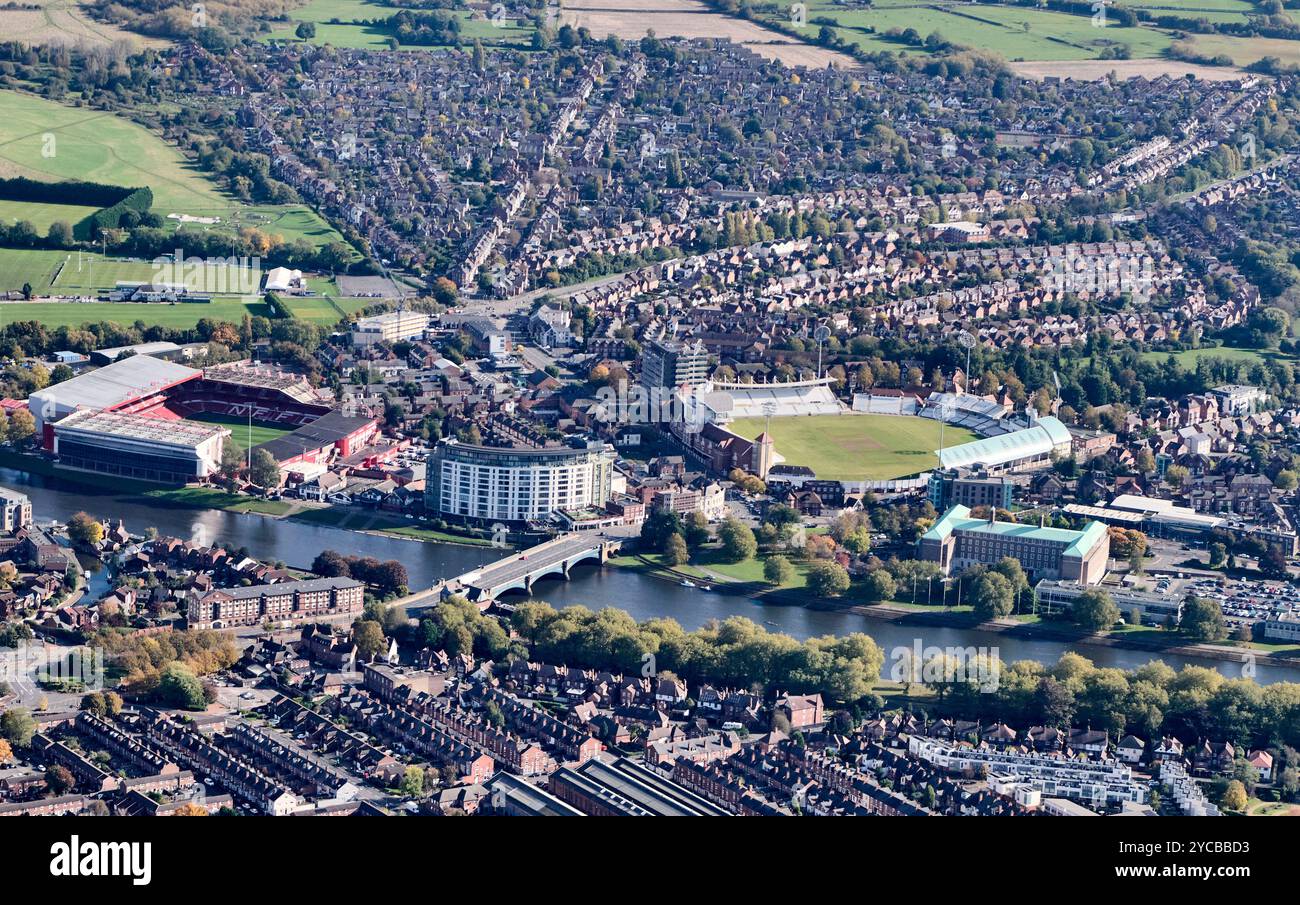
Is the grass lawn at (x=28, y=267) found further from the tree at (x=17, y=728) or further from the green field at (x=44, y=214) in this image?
the tree at (x=17, y=728)

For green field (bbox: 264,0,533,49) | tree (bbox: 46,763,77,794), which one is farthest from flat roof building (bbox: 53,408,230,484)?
green field (bbox: 264,0,533,49)

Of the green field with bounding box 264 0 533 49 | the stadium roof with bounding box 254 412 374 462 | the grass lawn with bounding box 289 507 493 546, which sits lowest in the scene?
the grass lawn with bounding box 289 507 493 546

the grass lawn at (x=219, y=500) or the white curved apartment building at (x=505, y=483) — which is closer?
the white curved apartment building at (x=505, y=483)

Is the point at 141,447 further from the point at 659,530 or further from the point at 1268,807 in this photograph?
the point at 1268,807

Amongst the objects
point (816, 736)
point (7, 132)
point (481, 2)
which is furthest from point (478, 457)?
point (481, 2)

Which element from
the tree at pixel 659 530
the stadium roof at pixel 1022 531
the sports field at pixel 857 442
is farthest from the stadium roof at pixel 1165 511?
the tree at pixel 659 530

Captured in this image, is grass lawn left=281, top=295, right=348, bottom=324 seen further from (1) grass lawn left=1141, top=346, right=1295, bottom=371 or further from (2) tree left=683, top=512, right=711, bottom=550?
(1) grass lawn left=1141, top=346, right=1295, bottom=371

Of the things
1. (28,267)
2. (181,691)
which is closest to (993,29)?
(28,267)
